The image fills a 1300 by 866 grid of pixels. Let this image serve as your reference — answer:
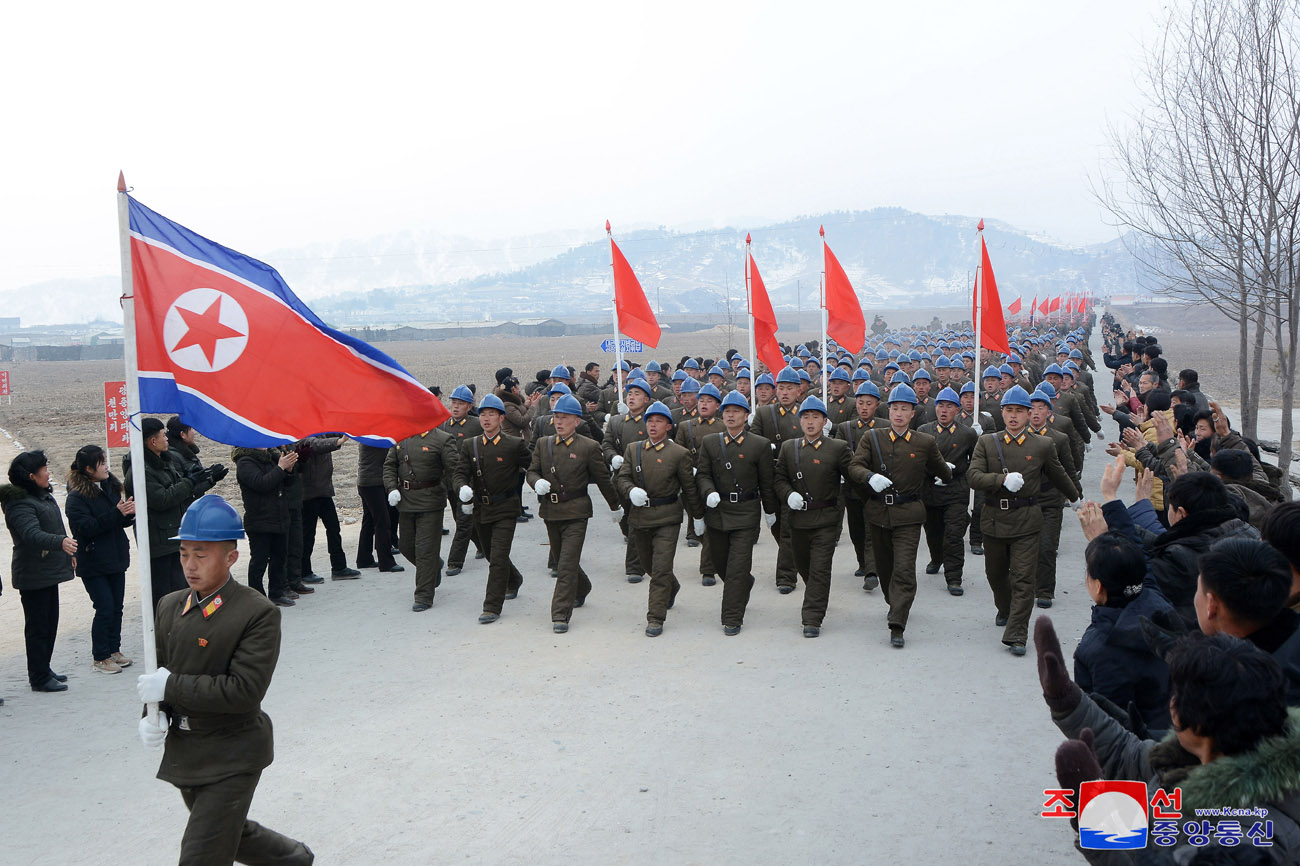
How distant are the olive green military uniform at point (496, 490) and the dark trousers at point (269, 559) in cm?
192

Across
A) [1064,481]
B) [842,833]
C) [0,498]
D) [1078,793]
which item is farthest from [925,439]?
[0,498]

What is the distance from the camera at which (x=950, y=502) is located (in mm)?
9773

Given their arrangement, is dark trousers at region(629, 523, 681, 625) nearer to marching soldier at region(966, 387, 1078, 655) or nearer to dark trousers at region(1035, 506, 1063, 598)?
marching soldier at region(966, 387, 1078, 655)

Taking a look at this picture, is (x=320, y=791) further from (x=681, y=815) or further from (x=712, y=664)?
(x=712, y=664)

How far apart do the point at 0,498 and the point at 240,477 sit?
2.15m

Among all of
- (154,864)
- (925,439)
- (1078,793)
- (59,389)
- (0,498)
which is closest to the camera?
(1078,793)

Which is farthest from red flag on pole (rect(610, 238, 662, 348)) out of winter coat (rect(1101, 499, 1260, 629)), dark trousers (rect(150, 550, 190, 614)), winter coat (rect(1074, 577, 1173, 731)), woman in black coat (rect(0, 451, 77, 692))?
winter coat (rect(1074, 577, 1173, 731))

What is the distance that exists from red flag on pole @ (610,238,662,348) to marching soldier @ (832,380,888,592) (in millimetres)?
3120

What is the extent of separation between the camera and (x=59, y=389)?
46.2 meters

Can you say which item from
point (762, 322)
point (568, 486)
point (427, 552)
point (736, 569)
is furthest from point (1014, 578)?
point (762, 322)

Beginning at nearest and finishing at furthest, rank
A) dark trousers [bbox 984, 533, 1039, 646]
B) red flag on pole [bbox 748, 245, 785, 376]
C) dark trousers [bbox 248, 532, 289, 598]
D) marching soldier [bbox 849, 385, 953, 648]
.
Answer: dark trousers [bbox 984, 533, 1039, 646] < marching soldier [bbox 849, 385, 953, 648] < dark trousers [bbox 248, 532, 289, 598] < red flag on pole [bbox 748, 245, 785, 376]

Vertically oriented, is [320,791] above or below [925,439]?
below

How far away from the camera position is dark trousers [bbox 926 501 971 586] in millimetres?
9570

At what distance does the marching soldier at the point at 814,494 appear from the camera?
8.34 meters
